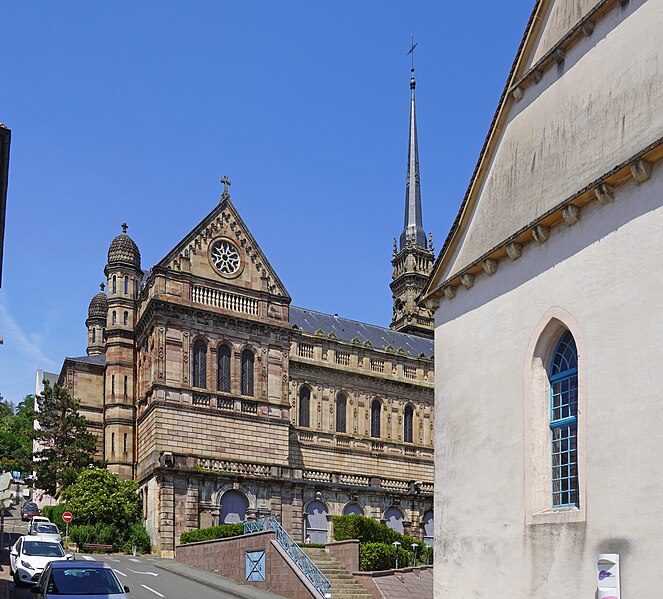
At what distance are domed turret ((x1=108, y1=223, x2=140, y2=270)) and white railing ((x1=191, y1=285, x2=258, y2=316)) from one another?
285 inches

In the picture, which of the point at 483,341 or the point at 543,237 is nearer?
the point at 543,237

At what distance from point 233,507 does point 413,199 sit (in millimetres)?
55646

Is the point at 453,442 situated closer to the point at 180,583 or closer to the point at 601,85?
the point at 601,85

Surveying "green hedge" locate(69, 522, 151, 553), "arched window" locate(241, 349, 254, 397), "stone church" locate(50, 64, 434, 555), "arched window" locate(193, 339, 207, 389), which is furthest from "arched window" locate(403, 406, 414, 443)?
"green hedge" locate(69, 522, 151, 553)

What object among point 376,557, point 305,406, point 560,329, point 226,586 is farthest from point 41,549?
point 305,406

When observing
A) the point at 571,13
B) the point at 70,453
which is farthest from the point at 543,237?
the point at 70,453

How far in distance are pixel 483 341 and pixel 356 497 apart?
1432 inches

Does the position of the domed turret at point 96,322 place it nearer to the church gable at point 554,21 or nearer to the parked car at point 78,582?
the parked car at point 78,582

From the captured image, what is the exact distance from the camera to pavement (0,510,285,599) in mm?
27547

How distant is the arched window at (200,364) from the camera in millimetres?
50188

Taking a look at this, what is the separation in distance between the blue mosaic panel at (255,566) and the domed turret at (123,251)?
91.9ft

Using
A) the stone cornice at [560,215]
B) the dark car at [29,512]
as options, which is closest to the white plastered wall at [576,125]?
the stone cornice at [560,215]

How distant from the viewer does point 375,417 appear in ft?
202

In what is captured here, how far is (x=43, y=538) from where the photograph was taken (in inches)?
1148
